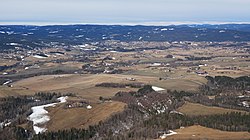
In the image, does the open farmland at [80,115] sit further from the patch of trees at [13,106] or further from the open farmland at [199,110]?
the open farmland at [199,110]

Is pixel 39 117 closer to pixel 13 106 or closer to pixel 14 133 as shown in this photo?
pixel 14 133

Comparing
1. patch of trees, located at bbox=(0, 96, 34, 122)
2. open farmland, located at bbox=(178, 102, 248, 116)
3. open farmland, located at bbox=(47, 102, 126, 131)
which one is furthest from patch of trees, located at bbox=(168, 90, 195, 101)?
patch of trees, located at bbox=(0, 96, 34, 122)

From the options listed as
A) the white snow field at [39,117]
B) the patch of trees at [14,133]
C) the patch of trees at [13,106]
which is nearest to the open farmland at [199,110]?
the white snow field at [39,117]

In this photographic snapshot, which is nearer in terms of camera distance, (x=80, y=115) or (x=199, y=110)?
(x=80, y=115)

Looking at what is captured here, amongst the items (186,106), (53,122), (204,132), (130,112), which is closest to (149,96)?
(186,106)

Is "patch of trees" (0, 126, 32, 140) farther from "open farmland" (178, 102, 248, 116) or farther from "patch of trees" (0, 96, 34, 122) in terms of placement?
"open farmland" (178, 102, 248, 116)

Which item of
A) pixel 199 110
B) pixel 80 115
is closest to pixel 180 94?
pixel 199 110

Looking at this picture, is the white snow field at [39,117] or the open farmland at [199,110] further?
the open farmland at [199,110]

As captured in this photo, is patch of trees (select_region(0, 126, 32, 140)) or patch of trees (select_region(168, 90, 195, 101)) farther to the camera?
patch of trees (select_region(168, 90, 195, 101))

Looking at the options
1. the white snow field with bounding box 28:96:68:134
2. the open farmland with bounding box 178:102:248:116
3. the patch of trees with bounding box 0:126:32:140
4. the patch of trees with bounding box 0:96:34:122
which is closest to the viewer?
the patch of trees with bounding box 0:126:32:140

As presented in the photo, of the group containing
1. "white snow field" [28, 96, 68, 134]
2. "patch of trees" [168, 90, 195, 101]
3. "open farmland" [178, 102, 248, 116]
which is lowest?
"white snow field" [28, 96, 68, 134]

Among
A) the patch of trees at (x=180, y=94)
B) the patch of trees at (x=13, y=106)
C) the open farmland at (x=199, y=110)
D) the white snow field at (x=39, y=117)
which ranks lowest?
the patch of trees at (x=13, y=106)
